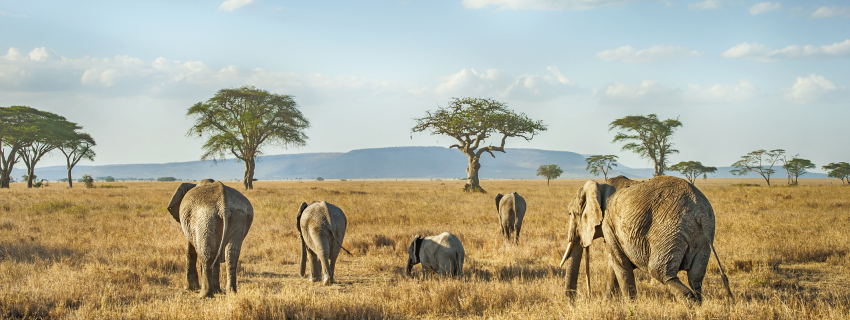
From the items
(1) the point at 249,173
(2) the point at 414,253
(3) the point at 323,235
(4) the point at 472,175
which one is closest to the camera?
(3) the point at 323,235

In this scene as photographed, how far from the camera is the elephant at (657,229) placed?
4141 mm

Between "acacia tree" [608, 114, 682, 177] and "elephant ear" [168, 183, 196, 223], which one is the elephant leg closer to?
"elephant ear" [168, 183, 196, 223]

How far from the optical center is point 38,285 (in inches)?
257

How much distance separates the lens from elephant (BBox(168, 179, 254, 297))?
601 centimetres

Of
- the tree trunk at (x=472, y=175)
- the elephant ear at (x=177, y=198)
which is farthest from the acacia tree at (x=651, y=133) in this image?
the elephant ear at (x=177, y=198)

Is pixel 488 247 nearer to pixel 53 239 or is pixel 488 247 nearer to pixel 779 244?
pixel 779 244

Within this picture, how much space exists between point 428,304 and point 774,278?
5.76m

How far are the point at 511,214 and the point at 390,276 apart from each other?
4725mm

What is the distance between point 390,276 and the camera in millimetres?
8242

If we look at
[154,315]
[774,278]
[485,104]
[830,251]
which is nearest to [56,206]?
[154,315]

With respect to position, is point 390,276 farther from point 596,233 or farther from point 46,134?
point 46,134

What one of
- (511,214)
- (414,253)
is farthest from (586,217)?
(511,214)

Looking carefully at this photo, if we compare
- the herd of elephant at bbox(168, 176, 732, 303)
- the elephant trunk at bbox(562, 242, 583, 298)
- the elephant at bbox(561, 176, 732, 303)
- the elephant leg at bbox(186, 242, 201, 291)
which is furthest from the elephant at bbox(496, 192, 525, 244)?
the elephant leg at bbox(186, 242, 201, 291)

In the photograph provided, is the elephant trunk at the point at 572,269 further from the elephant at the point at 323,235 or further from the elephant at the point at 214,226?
the elephant at the point at 214,226
